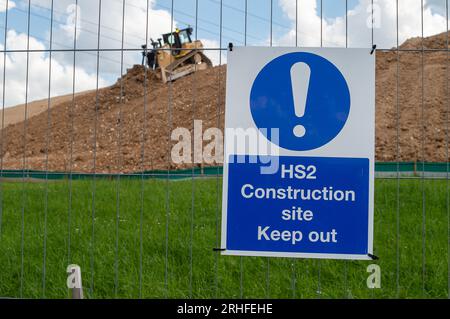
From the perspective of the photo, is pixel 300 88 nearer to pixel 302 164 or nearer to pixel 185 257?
pixel 302 164

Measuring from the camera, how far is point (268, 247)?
11.5 ft

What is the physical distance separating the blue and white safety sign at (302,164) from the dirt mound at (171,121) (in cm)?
615

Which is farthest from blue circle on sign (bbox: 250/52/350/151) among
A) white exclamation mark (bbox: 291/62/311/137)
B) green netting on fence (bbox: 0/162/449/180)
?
green netting on fence (bbox: 0/162/449/180)

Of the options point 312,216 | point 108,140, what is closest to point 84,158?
point 108,140

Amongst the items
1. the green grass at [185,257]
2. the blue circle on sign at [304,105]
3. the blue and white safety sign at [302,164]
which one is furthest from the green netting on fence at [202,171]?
the blue circle on sign at [304,105]

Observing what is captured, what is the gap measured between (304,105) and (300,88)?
0.12 m

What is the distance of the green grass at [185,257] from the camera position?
4484 millimetres

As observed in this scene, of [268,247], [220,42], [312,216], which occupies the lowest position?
[268,247]

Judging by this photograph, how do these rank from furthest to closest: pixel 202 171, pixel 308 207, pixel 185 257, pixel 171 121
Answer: pixel 171 121
pixel 202 171
pixel 185 257
pixel 308 207

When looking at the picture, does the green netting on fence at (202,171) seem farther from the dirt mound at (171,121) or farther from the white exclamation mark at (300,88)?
the white exclamation mark at (300,88)

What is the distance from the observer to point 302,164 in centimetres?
347

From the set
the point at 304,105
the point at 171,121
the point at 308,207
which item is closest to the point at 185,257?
the point at 308,207

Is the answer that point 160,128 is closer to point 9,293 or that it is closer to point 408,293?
point 9,293

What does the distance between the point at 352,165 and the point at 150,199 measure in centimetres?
397
